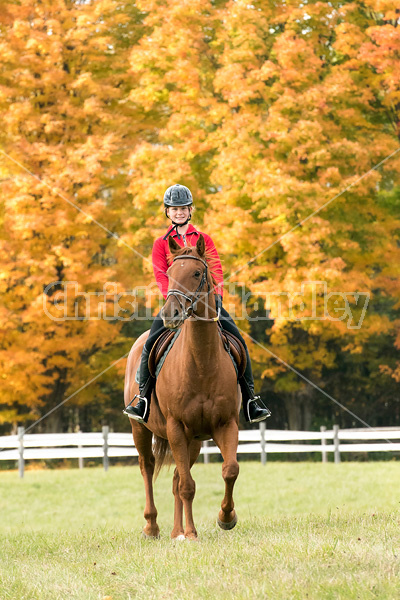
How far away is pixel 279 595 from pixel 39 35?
1998 cm

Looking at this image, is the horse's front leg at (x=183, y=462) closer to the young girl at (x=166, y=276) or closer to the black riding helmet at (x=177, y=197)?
the young girl at (x=166, y=276)

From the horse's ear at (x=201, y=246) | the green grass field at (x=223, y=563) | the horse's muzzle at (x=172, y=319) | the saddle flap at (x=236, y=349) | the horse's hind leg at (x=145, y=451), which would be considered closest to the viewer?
the green grass field at (x=223, y=563)

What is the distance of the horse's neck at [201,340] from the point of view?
7.62m

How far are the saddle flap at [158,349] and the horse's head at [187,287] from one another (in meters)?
A: 1.25

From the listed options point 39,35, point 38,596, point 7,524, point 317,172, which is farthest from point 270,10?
point 38,596

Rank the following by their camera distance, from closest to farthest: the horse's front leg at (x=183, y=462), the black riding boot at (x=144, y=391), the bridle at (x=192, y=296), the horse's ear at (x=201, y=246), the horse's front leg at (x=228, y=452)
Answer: the bridle at (x=192, y=296) → the horse's ear at (x=201, y=246) → the horse's front leg at (x=228, y=452) → the horse's front leg at (x=183, y=462) → the black riding boot at (x=144, y=391)

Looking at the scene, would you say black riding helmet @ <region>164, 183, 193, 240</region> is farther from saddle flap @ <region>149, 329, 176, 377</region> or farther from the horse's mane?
saddle flap @ <region>149, 329, 176, 377</region>

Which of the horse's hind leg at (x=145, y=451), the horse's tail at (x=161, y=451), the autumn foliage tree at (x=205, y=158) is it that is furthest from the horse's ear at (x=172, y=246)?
the autumn foliage tree at (x=205, y=158)

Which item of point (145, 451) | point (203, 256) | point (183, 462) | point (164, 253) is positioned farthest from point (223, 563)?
point (145, 451)

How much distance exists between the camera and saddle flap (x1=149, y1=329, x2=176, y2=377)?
8656 millimetres

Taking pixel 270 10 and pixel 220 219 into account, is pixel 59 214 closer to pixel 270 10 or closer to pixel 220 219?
pixel 220 219

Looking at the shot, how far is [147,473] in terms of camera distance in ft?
33.4

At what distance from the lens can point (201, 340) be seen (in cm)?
766

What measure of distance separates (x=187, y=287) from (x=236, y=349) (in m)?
1.51
